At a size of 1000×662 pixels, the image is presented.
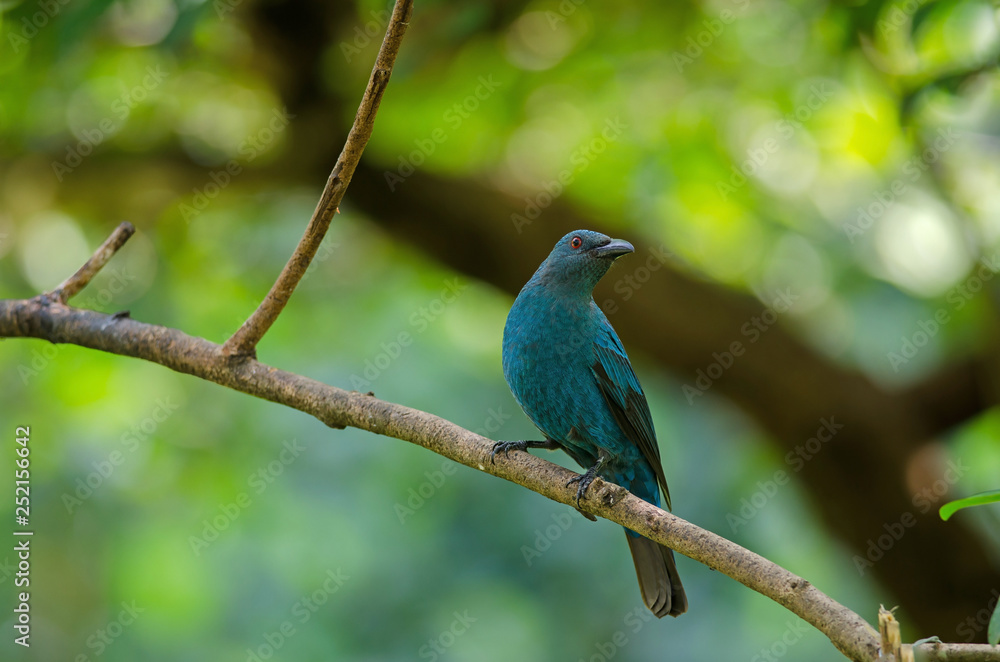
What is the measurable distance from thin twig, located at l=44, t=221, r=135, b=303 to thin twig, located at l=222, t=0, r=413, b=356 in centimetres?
98

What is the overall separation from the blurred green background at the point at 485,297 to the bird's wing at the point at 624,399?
157 cm

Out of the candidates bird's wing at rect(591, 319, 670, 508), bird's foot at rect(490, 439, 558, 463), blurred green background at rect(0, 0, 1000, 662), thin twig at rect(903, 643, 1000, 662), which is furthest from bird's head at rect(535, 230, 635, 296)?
thin twig at rect(903, 643, 1000, 662)

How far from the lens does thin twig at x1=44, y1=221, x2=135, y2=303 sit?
3887 millimetres

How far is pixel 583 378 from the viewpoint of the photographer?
383 cm

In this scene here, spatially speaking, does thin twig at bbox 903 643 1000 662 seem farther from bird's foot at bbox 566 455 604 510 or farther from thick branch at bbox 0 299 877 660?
bird's foot at bbox 566 455 604 510

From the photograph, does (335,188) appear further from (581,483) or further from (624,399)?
(624,399)

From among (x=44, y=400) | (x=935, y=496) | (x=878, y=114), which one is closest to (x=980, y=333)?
(x=935, y=496)

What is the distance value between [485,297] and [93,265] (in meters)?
4.24

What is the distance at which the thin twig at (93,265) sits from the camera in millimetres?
3887

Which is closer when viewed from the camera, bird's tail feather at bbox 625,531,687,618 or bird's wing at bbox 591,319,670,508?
bird's tail feather at bbox 625,531,687,618

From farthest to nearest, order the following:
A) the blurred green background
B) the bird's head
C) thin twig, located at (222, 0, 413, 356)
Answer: the blurred green background, the bird's head, thin twig, located at (222, 0, 413, 356)

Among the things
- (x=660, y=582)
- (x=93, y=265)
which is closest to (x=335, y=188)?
(x=93, y=265)

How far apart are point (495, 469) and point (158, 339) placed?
1642 mm

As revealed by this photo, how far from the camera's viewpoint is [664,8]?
563 cm
